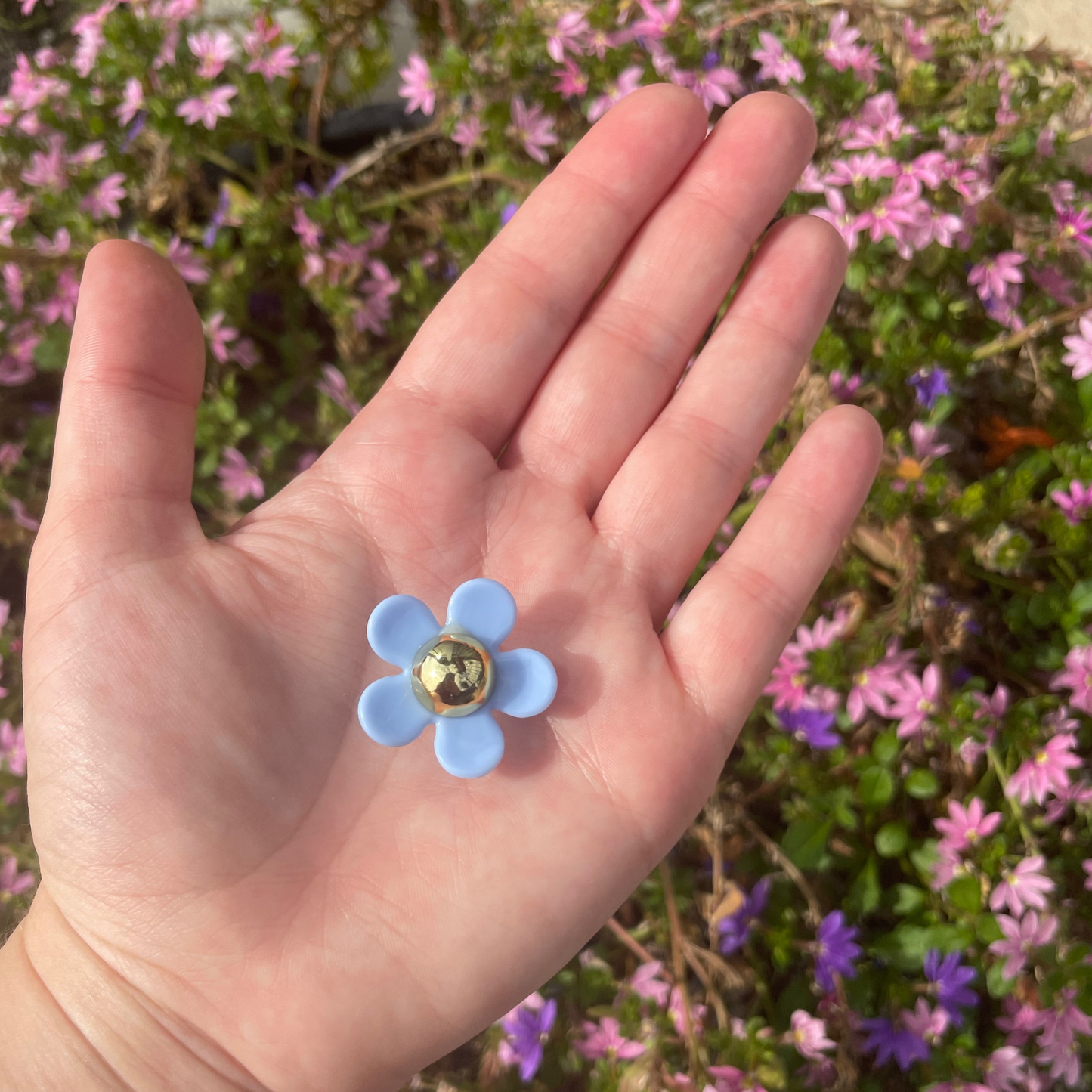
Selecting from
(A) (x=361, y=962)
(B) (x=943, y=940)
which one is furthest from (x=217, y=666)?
(B) (x=943, y=940)

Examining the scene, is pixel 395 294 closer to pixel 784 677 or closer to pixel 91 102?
pixel 91 102

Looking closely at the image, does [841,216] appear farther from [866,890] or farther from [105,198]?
[105,198]

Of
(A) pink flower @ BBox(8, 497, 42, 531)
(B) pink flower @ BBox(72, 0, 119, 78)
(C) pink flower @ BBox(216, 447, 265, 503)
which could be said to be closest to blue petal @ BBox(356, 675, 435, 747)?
(C) pink flower @ BBox(216, 447, 265, 503)

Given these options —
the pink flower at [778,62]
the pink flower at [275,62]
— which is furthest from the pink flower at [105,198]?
the pink flower at [778,62]

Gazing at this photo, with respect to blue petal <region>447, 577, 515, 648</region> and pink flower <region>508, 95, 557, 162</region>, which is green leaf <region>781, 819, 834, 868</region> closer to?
blue petal <region>447, 577, 515, 648</region>

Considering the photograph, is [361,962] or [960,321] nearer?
[361,962]

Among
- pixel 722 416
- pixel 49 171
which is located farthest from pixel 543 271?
pixel 49 171

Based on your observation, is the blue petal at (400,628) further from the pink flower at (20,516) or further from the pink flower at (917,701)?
the pink flower at (20,516)
